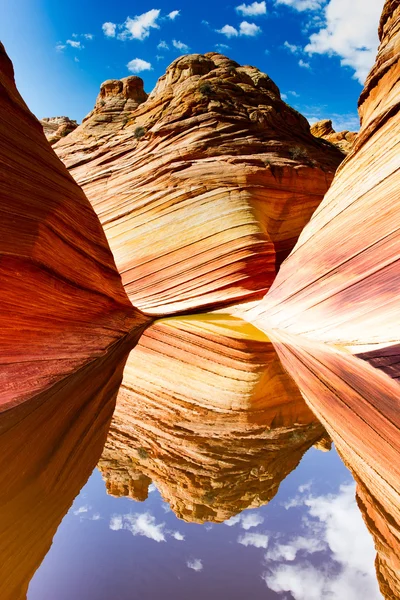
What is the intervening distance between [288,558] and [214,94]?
45.8ft

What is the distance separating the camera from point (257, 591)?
53.9 inches

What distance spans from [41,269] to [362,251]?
3925 millimetres

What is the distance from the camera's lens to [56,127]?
22641 mm

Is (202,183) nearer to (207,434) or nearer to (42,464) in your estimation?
(207,434)

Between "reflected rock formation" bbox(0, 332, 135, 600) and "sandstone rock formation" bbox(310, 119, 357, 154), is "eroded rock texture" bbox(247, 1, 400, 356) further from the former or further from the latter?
"sandstone rock formation" bbox(310, 119, 357, 154)

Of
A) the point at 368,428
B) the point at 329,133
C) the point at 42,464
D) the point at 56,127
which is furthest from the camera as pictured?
the point at 329,133

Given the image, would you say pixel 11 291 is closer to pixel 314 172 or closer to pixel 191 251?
pixel 191 251

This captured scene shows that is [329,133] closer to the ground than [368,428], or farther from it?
farther from it

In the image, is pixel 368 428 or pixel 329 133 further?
pixel 329 133

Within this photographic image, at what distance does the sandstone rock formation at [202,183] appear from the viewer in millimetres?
11141

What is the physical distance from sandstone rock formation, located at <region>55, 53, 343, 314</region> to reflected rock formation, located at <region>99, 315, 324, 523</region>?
253 inches

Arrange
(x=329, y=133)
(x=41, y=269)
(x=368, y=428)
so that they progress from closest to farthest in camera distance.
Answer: (x=368, y=428) → (x=41, y=269) → (x=329, y=133)

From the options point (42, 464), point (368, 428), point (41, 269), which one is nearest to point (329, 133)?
point (41, 269)

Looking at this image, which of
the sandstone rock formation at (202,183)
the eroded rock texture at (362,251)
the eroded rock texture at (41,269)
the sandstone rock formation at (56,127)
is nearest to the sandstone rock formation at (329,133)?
the sandstone rock formation at (202,183)
